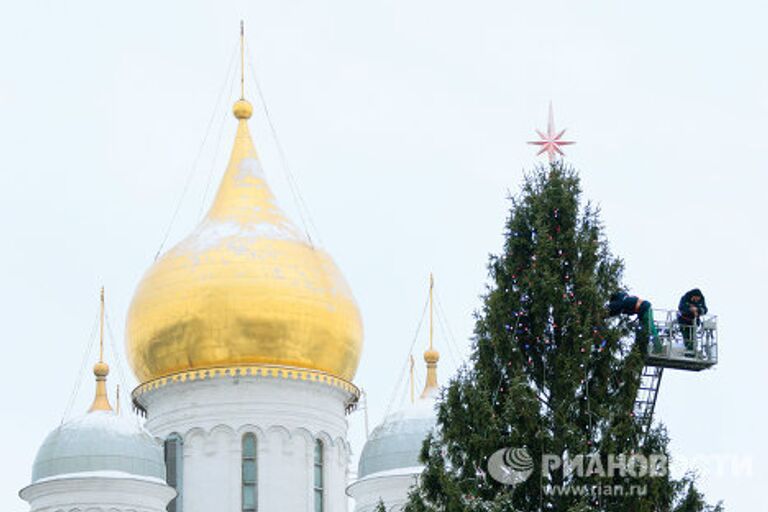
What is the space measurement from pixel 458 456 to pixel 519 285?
71.2 inches

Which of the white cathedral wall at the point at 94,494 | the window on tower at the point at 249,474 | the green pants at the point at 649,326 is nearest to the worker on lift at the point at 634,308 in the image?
the green pants at the point at 649,326

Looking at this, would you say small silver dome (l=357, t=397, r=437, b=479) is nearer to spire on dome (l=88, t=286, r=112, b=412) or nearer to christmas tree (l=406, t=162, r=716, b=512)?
spire on dome (l=88, t=286, r=112, b=412)

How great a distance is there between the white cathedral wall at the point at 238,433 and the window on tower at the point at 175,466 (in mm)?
80

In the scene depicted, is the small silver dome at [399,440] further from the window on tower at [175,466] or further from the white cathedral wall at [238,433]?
the window on tower at [175,466]

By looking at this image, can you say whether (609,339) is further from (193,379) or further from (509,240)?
(193,379)

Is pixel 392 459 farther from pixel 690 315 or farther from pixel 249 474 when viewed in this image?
pixel 690 315

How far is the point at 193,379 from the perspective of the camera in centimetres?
3556

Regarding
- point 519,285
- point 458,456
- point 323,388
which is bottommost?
point 458,456

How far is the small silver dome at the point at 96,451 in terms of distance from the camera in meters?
32.6

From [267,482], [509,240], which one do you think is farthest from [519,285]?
[267,482]

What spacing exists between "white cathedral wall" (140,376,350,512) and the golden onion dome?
1.39 feet

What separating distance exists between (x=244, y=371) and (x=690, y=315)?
13.9m

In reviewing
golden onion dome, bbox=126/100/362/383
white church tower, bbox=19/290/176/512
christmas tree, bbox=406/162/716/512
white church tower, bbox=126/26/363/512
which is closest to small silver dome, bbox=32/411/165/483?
white church tower, bbox=19/290/176/512

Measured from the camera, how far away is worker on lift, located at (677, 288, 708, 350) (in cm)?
2275
